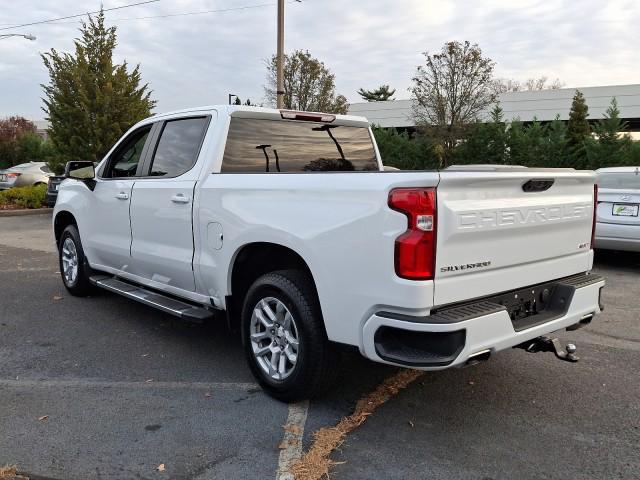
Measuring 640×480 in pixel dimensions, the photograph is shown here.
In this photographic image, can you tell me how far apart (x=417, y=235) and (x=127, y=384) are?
250 centimetres

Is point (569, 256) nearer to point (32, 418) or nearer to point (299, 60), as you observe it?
point (32, 418)

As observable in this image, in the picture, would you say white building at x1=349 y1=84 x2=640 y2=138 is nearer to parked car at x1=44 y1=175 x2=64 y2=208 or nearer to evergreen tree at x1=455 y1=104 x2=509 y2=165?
evergreen tree at x1=455 y1=104 x2=509 y2=165

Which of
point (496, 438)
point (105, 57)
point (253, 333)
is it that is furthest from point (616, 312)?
point (105, 57)

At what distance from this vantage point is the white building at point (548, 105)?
36688 mm

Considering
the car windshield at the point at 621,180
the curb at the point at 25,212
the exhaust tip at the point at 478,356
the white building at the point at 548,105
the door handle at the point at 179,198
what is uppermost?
the white building at the point at 548,105

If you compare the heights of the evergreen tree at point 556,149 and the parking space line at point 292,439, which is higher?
the evergreen tree at point 556,149

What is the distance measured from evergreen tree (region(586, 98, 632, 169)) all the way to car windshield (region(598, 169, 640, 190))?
718cm

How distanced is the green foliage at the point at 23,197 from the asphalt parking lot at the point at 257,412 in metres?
12.8

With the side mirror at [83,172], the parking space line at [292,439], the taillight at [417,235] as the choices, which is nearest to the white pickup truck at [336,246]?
the taillight at [417,235]

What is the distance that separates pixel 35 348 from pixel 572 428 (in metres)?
4.21

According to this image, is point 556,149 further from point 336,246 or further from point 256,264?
point 336,246

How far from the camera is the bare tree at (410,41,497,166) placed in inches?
887

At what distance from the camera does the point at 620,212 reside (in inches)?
315

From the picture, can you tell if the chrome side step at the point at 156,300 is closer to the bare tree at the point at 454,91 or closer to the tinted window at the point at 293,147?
the tinted window at the point at 293,147
